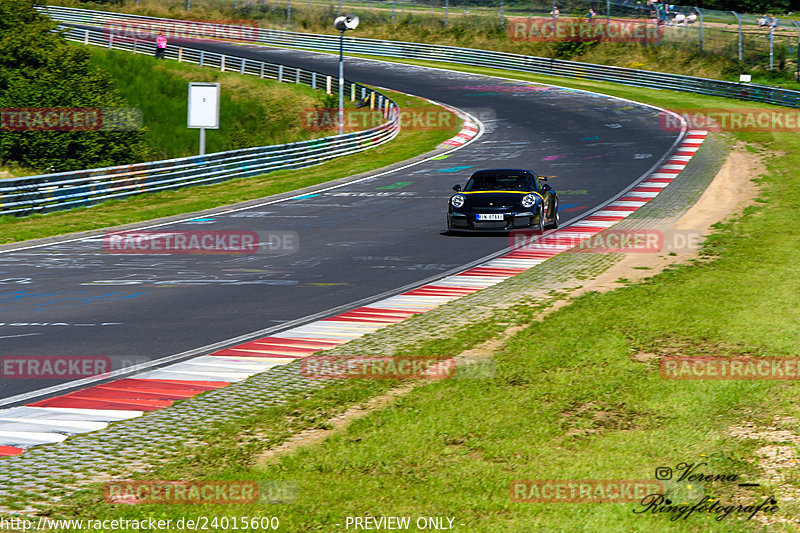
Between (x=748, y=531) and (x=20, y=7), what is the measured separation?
56.1m

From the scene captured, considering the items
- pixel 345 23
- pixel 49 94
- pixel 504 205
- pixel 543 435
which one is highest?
pixel 345 23

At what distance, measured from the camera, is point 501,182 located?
19.8 meters

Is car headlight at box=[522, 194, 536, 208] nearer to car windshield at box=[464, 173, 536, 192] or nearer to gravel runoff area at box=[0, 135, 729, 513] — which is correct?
car windshield at box=[464, 173, 536, 192]

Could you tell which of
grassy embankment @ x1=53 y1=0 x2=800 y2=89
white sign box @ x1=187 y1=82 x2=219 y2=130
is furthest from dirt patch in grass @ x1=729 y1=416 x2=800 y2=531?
grassy embankment @ x1=53 y1=0 x2=800 y2=89

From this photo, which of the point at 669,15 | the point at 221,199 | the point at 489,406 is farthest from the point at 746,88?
the point at 489,406

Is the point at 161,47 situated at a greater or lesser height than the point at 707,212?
greater

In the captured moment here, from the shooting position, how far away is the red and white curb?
7258mm

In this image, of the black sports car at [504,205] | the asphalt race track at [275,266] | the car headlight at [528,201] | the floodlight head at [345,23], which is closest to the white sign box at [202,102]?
the floodlight head at [345,23]

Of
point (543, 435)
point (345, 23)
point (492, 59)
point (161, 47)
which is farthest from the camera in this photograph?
point (492, 59)

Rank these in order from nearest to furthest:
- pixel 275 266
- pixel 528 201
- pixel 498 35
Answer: pixel 275 266 < pixel 528 201 < pixel 498 35

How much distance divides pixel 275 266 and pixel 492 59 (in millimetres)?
48556

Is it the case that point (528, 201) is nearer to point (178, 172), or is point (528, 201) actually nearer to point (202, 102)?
point (178, 172)

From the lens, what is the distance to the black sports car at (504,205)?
61.1ft

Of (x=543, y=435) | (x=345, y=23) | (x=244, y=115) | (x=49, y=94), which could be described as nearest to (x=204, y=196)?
(x=345, y=23)
